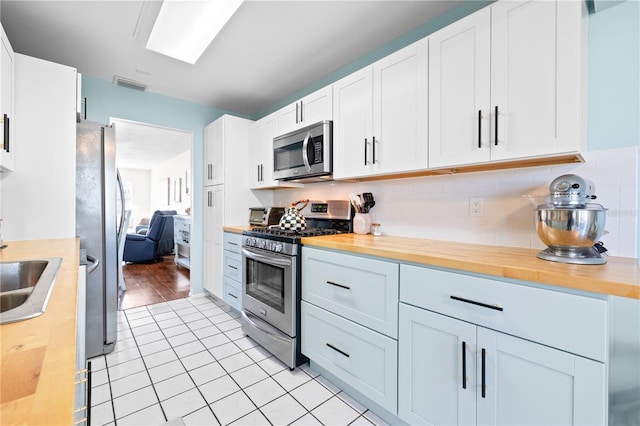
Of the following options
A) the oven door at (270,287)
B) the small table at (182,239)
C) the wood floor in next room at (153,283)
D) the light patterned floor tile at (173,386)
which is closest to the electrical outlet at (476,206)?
the oven door at (270,287)

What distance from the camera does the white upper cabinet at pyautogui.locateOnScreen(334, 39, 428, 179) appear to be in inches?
67.2

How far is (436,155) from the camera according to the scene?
1.63 meters

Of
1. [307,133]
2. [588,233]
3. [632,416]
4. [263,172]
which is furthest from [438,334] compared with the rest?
[263,172]

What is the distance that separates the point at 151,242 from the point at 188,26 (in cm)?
479

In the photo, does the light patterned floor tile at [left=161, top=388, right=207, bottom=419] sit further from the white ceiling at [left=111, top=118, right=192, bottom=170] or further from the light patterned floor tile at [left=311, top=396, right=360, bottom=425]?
the white ceiling at [left=111, top=118, right=192, bottom=170]

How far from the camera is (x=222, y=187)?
→ 10.6 ft

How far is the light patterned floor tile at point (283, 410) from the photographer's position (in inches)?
60.1

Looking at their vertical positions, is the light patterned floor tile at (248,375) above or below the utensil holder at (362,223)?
below

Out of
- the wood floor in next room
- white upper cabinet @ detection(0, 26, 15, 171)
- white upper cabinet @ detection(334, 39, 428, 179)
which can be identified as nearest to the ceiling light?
white upper cabinet @ detection(0, 26, 15, 171)

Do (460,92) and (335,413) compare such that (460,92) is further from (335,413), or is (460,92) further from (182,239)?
(182,239)

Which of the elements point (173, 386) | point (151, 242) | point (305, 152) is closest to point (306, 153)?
point (305, 152)

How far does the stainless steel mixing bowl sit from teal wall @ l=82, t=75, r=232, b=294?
11.4 feet

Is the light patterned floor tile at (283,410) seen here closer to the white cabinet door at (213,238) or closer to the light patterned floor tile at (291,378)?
the light patterned floor tile at (291,378)

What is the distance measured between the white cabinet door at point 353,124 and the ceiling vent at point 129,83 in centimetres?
215
